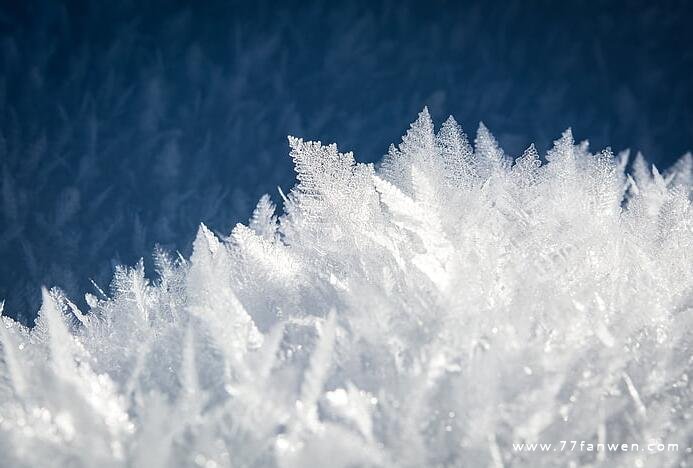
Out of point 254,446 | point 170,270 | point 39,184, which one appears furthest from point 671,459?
point 39,184

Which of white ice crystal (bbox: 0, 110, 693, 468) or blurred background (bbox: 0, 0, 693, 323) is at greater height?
blurred background (bbox: 0, 0, 693, 323)

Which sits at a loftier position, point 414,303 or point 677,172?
point 677,172

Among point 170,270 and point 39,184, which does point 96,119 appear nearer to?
point 39,184

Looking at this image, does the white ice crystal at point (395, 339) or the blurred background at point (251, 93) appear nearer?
the white ice crystal at point (395, 339)

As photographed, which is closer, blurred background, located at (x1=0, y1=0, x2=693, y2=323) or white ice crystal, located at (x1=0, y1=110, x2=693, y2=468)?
white ice crystal, located at (x1=0, y1=110, x2=693, y2=468)

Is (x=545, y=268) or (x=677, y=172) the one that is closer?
(x=545, y=268)
